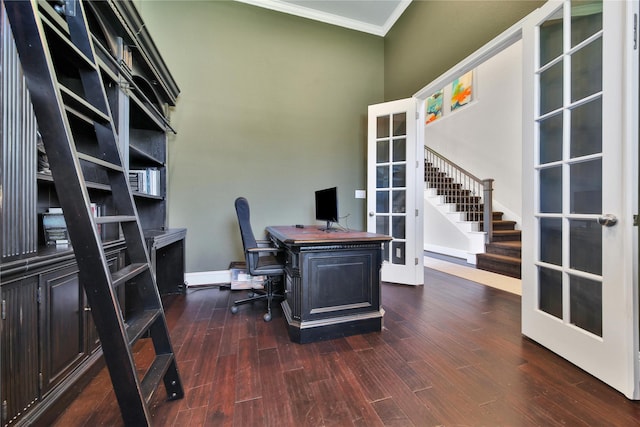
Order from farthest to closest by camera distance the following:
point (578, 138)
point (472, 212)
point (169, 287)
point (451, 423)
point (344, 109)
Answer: point (472, 212) < point (344, 109) < point (169, 287) < point (578, 138) < point (451, 423)

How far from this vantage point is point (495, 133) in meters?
5.26

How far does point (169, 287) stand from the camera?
9.55ft

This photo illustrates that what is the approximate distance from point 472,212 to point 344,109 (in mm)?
3424

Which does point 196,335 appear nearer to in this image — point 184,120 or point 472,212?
point 184,120

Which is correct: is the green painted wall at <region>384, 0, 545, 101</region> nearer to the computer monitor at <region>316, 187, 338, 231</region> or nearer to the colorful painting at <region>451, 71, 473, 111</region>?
the computer monitor at <region>316, 187, 338, 231</region>

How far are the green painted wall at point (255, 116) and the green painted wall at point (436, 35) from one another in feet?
1.38

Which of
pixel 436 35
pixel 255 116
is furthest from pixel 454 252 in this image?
pixel 255 116

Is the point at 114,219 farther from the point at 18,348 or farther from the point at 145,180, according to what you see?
the point at 145,180

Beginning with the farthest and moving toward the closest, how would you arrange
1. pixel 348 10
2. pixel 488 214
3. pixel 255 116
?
pixel 488 214, pixel 348 10, pixel 255 116

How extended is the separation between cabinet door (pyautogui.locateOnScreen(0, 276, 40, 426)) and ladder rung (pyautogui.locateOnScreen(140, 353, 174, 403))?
44cm

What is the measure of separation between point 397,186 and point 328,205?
1228mm

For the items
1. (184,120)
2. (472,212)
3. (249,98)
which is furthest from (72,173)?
(472,212)

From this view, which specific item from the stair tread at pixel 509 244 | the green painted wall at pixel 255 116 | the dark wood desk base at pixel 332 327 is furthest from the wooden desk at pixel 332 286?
the stair tread at pixel 509 244

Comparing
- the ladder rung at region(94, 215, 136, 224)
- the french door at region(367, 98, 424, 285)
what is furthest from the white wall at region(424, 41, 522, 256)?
the ladder rung at region(94, 215, 136, 224)
